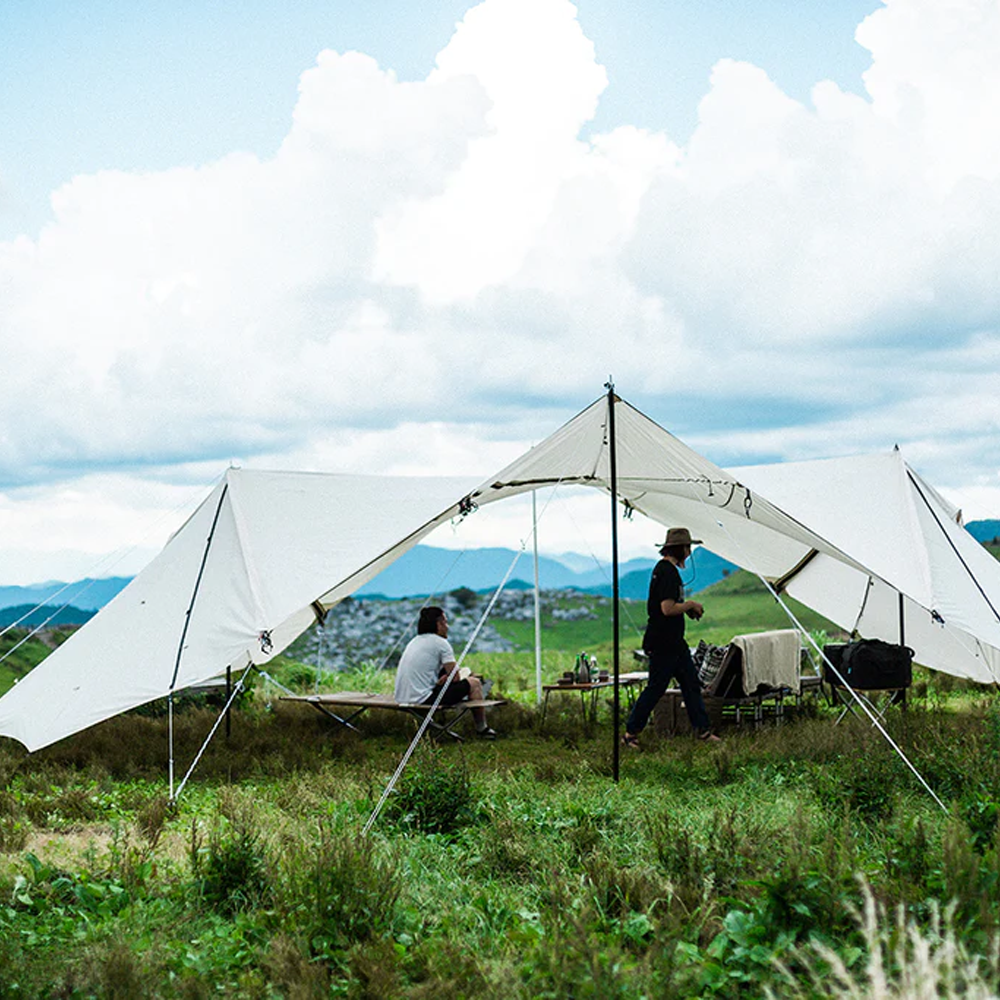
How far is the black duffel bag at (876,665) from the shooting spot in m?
8.97

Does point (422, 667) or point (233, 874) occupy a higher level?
point (422, 667)

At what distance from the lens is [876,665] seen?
29.5ft

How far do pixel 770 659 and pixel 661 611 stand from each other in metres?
1.45

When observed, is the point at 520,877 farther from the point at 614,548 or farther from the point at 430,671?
the point at 430,671

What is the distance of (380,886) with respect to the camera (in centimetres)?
416

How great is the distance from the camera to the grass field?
348 centimetres

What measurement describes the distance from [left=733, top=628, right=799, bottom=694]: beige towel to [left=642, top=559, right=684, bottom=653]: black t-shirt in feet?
2.63

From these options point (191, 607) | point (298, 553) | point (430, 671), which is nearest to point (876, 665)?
point (430, 671)

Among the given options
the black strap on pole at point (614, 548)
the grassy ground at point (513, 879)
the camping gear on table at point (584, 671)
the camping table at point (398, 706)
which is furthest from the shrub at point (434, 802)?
the camping gear on table at point (584, 671)

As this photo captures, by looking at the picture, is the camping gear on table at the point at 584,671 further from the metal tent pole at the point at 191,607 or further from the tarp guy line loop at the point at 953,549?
the metal tent pole at the point at 191,607

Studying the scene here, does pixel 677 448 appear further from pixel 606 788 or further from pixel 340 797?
pixel 340 797

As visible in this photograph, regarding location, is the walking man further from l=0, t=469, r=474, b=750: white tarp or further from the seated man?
l=0, t=469, r=474, b=750: white tarp

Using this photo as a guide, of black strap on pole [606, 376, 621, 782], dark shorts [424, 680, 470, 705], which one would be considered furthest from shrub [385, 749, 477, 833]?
dark shorts [424, 680, 470, 705]

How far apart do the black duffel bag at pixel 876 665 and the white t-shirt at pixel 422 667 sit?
10.3 feet
